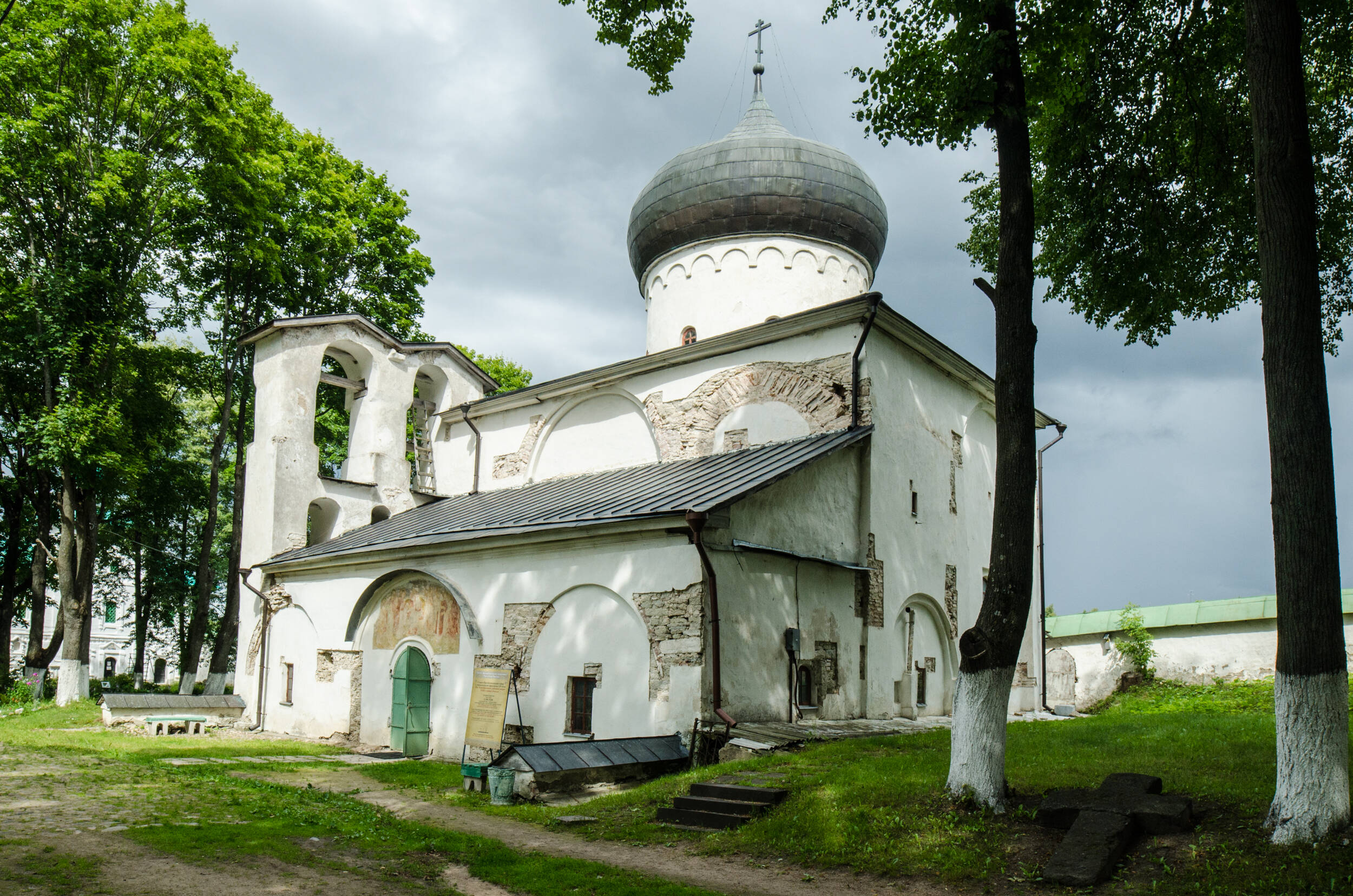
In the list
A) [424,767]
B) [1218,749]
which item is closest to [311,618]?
[424,767]

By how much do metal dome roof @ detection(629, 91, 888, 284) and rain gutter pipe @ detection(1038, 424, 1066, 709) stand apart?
5.34m

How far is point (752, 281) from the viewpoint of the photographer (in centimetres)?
1850

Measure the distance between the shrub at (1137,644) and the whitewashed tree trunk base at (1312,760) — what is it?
14.7 m

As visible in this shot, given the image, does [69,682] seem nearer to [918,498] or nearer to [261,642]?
[261,642]

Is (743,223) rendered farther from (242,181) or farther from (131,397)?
(131,397)

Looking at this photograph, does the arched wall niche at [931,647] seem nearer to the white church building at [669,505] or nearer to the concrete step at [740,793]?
the white church building at [669,505]

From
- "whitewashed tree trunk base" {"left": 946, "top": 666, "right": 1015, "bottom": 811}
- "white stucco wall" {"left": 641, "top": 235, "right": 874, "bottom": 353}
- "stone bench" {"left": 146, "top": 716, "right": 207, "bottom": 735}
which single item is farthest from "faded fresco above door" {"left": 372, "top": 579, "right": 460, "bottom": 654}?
"whitewashed tree trunk base" {"left": 946, "top": 666, "right": 1015, "bottom": 811}

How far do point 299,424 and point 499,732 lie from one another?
385 inches

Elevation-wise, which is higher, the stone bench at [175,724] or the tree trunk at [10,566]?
the tree trunk at [10,566]

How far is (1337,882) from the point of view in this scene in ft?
18.3

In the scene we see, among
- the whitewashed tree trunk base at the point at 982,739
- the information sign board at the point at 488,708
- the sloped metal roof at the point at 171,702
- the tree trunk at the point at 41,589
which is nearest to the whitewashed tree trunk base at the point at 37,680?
the tree trunk at the point at 41,589

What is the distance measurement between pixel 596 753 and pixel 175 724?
10.8 m

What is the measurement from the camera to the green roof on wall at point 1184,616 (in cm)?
1889

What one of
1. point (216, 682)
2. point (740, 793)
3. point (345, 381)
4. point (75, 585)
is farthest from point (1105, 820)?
point (75, 585)
